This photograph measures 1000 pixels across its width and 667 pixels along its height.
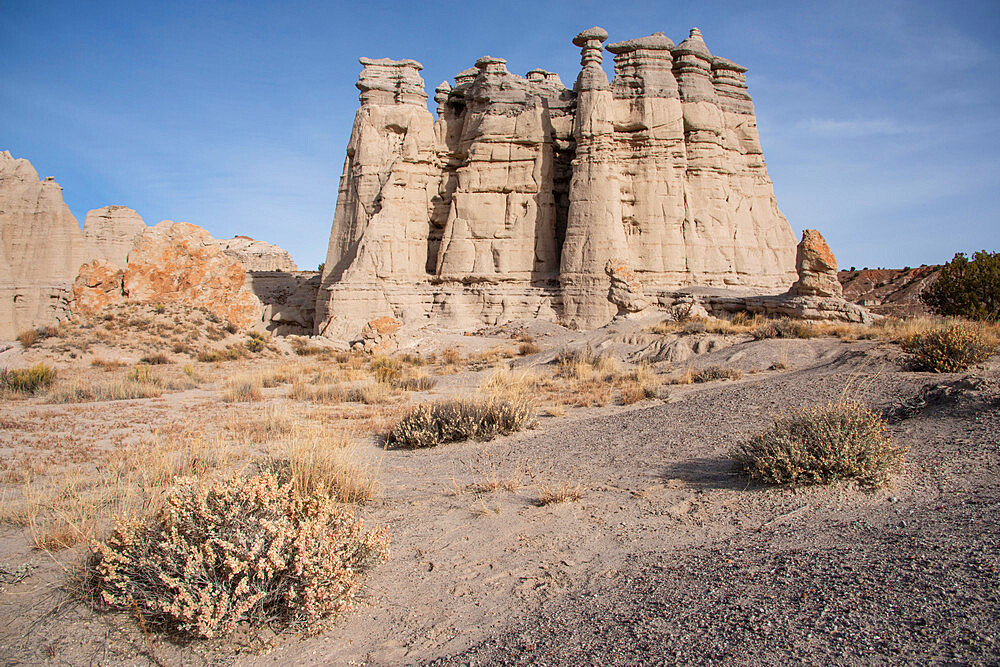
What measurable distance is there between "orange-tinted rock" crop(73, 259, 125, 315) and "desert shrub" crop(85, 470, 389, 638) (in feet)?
59.8

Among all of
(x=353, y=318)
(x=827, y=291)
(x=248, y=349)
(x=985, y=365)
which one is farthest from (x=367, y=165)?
(x=985, y=365)

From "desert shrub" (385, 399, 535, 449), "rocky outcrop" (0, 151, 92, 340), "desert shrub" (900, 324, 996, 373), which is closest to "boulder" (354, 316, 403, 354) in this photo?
"rocky outcrop" (0, 151, 92, 340)

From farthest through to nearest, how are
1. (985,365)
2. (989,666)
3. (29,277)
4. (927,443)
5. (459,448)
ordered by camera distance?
(29,277) < (985,365) < (459,448) < (927,443) < (989,666)

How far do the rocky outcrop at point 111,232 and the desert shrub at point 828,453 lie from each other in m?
28.4

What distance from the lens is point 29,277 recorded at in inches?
933

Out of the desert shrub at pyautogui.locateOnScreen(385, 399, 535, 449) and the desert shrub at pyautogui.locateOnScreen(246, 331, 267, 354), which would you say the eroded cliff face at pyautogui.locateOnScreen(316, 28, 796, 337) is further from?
the desert shrub at pyautogui.locateOnScreen(385, 399, 535, 449)

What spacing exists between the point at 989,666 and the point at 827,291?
53.9 feet


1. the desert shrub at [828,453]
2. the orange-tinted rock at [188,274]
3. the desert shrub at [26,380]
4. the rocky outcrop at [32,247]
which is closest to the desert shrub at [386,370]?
the desert shrub at [26,380]

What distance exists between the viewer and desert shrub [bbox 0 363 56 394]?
1164 centimetres

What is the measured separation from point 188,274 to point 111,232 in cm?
851

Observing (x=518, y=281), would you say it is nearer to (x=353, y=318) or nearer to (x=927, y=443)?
(x=353, y=318)

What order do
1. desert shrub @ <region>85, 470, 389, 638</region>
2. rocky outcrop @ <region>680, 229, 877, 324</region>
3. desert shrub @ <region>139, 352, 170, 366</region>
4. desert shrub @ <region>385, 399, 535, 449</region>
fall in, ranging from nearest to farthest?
desert shrub @ <region>85, 470, 389, 638</region>
desert shrub @ <region>385, 399, 535, 449</region>
desert shrub @ <region>139, 352, 170, 366</region>
rocky outcrop @ <region>680, 229, 877, 324</region>

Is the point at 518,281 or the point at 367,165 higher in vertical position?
the point at 367,165

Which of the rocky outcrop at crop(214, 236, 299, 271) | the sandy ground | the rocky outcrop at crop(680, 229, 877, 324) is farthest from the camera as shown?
the rocky outcrop at crop(214, 236, 299, 271)
